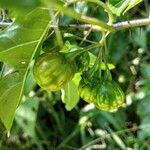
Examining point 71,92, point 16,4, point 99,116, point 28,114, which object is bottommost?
point 99,116

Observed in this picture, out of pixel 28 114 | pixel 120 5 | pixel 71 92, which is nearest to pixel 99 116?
pixel 28 114

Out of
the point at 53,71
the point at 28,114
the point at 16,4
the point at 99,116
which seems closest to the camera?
the point at 16,4

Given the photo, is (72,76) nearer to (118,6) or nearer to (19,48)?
(19,48)

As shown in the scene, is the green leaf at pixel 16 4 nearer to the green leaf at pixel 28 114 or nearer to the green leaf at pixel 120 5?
the green leaf at pixel 120 5

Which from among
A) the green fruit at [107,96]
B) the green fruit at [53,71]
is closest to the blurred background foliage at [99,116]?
the green fruit at [107,96]

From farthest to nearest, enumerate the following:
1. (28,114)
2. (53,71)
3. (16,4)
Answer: (28,114) → (53,71) → (16,4)

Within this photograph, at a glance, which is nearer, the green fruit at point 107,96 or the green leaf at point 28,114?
the green fruit at point 107,96
